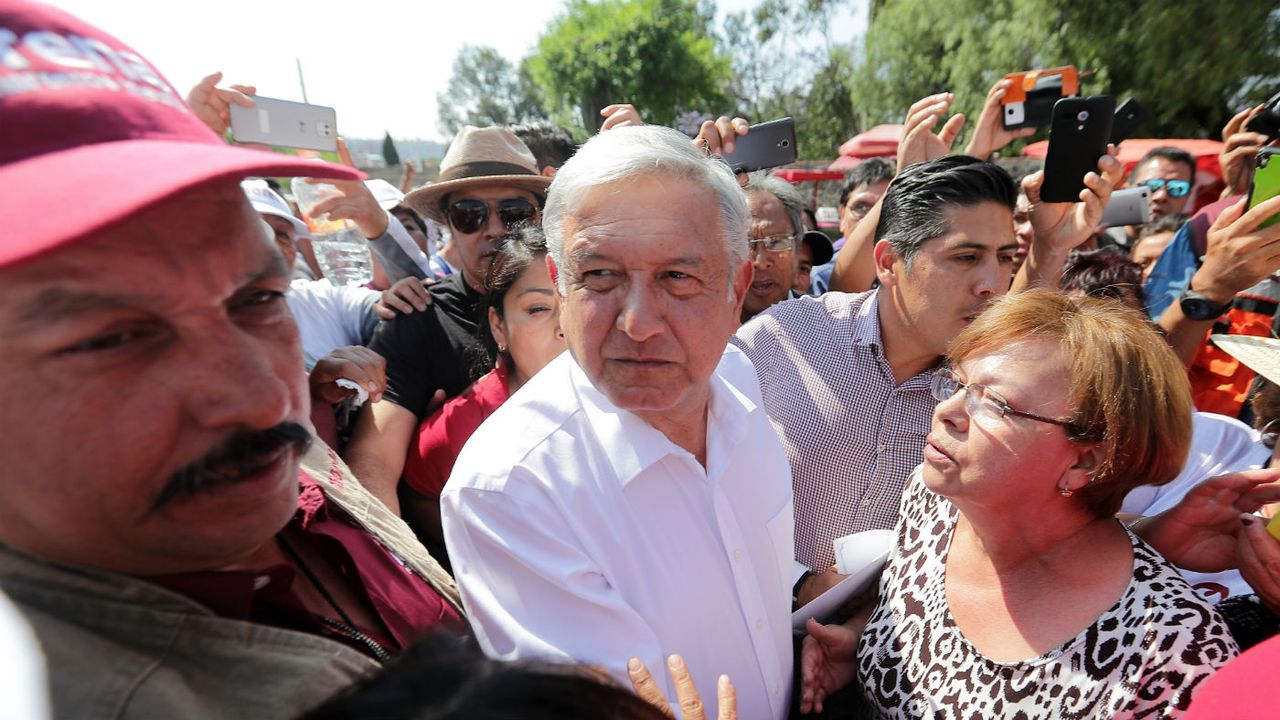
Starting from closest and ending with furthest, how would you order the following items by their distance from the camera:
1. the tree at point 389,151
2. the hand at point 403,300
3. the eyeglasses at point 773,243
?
the hand at point 403,300
the eyeglasses at point 773,243
the tree at point 389,151

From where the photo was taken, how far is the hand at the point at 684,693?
1130mm

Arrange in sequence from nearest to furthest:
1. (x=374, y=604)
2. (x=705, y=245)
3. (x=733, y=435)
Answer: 1. (x=374, y=604)
2. (x=705, y=245)
3. (x=733, y=435)

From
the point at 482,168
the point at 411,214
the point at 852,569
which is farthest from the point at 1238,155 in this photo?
the point at 411,214

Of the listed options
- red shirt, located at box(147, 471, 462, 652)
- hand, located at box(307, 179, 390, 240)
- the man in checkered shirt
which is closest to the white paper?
the man in checkered shirt

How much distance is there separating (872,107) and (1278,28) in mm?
9044

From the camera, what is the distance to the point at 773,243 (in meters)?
3.71

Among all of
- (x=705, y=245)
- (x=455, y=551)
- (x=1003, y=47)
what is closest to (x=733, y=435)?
(x=705, y=245)

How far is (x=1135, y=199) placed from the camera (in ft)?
16.2

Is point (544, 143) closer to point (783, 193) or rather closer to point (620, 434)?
point (783, 193)

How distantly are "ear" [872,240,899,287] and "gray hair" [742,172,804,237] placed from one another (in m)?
1.02

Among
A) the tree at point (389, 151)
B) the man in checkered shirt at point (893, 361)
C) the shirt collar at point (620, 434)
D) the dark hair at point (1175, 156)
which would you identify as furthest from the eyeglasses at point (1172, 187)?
the tree at point (389, 151)

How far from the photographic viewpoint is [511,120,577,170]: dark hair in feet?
13.7

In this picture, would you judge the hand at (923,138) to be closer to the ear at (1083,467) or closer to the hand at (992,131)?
the hand at (992,131)

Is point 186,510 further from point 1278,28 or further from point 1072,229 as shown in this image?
point 1278,28
